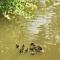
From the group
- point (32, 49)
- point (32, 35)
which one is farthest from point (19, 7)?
point (32, 49)

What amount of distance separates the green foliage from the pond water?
1.03 feet

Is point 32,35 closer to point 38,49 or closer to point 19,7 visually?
point 38,49

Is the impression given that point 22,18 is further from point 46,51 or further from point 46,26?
point 46,51

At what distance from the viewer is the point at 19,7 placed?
10156 millimetres

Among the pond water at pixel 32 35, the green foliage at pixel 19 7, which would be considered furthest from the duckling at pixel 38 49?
the green foliage at pixel 19 7

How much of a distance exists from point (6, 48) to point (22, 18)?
2.09 m

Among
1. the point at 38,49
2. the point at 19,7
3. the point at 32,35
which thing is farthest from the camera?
the point at 19,7

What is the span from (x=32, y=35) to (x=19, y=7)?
219 centimetres

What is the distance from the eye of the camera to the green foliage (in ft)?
31.2

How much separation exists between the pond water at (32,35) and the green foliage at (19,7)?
0.31 meters

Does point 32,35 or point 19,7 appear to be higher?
point 19,7

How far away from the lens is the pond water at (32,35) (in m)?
7.30

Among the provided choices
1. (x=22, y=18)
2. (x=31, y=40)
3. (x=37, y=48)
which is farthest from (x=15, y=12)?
(x=37, y=48)

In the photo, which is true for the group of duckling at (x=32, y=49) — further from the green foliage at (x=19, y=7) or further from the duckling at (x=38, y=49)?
the green foliage at (x=19, y=7)
